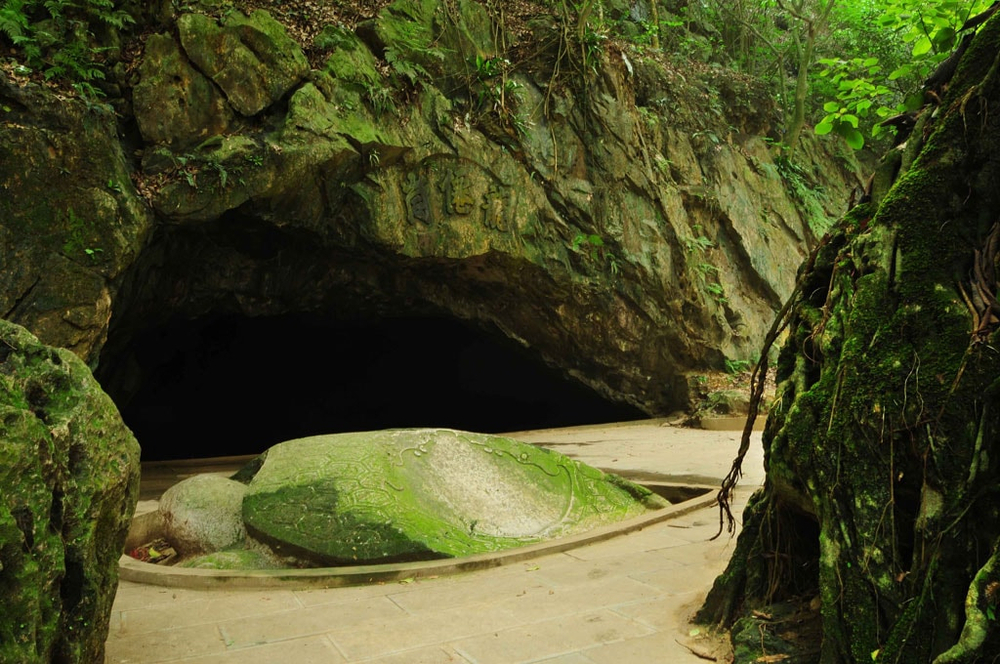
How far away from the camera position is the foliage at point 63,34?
8.01 m

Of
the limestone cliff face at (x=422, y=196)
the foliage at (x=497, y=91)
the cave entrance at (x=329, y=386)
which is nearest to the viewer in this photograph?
the limestone cliff face at (x=422, y=196)

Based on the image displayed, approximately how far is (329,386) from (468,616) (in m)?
16.5

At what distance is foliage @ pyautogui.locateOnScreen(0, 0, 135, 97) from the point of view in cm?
801

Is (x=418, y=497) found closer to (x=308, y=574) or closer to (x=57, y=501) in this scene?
(x=308, y=574)

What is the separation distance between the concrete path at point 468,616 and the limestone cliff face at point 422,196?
5735mm

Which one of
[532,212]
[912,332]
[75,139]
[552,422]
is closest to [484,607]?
[912,332]

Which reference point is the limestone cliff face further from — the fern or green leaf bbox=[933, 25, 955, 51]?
green leaf bbox=[933, 25, 955, 51]

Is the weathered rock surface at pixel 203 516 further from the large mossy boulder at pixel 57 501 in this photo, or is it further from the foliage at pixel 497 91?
the foliage at pixel 497 91

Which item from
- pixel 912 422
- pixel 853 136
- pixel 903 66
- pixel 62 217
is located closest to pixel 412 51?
pixel 62 217

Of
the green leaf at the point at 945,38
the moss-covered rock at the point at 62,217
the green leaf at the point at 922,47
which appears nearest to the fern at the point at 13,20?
the moss-covered rock at the point at 62,217

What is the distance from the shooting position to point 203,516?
492 centimetres

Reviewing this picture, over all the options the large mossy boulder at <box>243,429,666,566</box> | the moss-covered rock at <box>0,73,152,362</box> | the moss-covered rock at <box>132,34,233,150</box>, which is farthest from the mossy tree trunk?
the moss-covered rock at <box>132,34,233,150</box>

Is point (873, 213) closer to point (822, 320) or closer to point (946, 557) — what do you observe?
point (822, 320)

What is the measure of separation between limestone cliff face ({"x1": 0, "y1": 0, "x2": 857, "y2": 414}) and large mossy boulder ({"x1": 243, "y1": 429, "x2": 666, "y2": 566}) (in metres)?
4.87
